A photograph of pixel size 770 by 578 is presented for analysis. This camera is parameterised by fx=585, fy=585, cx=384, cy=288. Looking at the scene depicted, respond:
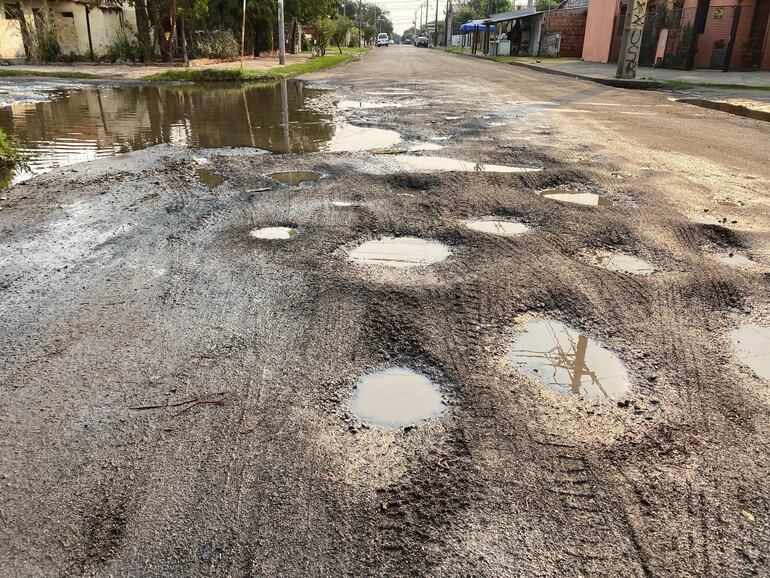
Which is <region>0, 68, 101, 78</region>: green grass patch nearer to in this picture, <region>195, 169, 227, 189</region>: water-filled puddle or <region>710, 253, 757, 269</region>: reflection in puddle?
<region>195, 169, 227, 189</region>: water-filled puddle

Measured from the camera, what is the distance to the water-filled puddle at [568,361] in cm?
277

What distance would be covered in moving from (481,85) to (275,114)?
9.66m

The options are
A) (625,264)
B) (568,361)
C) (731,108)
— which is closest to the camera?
(568,361)

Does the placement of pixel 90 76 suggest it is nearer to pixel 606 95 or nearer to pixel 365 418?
pixel 606 95

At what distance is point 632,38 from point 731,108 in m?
7.58

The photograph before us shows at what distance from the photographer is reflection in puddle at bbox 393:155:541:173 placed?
693 cm

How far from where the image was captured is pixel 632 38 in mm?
20188

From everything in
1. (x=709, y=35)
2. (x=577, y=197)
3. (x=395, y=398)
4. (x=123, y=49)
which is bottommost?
(x=395, y=398)

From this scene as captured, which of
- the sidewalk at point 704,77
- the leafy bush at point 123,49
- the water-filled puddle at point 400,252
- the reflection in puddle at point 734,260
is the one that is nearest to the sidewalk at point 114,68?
the leafy bush at point 123,49

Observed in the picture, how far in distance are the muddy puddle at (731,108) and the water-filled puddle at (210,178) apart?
11.6 m

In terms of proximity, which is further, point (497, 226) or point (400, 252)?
point (497, 226)

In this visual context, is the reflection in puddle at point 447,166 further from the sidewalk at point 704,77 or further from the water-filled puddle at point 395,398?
the sidewalk at point 704,77

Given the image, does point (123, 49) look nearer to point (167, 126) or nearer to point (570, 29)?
point (167, 126)

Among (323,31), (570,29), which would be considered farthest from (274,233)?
(570,29)
